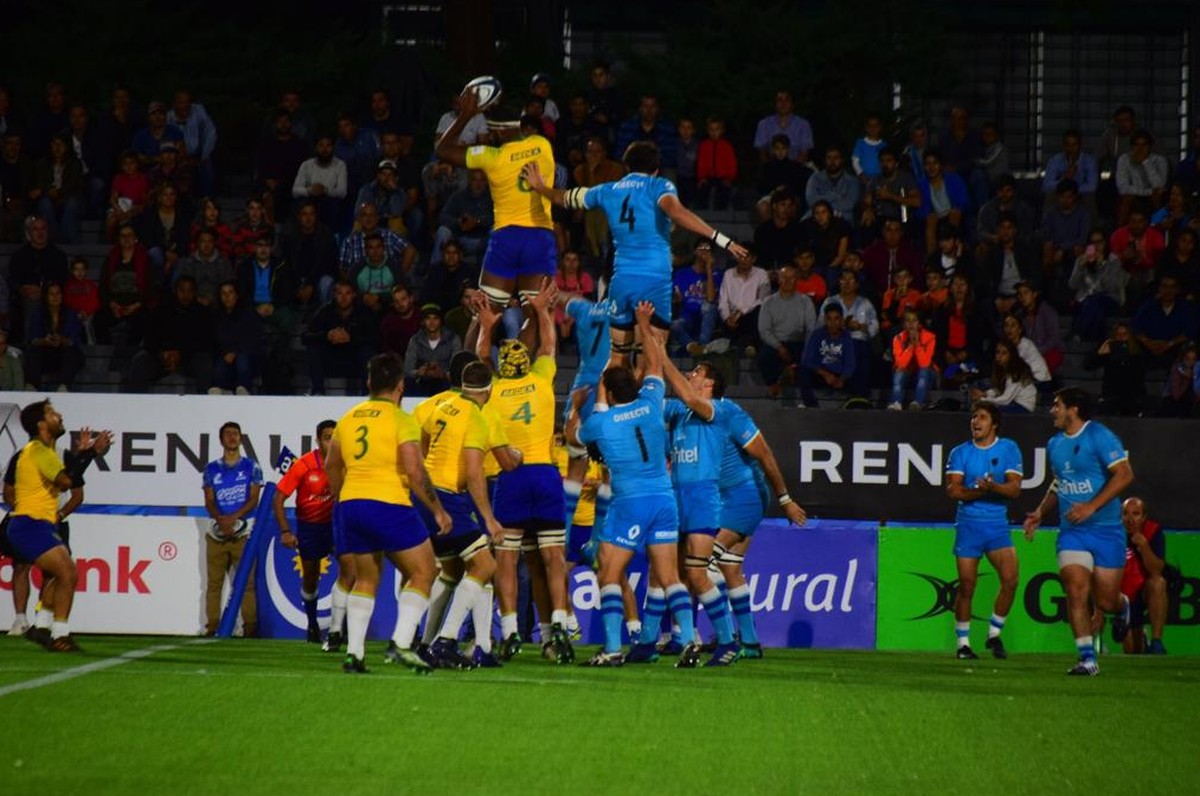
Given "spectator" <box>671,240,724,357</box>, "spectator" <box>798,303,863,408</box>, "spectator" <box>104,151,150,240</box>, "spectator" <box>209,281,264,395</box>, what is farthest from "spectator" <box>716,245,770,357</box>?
"spectator" <box>104,151,150,240</box>

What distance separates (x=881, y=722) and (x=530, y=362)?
589 centimetres

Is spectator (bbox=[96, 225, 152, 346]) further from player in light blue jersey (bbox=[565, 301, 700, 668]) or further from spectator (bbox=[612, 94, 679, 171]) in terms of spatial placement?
player in light blue jersey (bbox=[565, 301, 700, 668])

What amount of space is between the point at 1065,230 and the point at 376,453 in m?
13.3

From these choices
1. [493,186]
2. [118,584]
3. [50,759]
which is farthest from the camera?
[118,584]

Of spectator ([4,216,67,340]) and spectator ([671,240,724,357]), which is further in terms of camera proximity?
spectator ([4,216,67,340])

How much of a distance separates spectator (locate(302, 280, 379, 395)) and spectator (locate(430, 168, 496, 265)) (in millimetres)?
1403

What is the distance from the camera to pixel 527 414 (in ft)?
48.4

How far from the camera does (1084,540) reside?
14602mm

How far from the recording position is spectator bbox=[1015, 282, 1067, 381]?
21.4 m

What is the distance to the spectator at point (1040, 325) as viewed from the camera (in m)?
21.4

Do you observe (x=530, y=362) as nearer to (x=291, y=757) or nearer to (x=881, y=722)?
(x=881, y=722)

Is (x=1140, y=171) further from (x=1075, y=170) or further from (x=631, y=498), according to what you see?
(x=631, y=498)

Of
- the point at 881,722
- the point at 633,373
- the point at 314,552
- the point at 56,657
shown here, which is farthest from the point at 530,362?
the point at 881,722

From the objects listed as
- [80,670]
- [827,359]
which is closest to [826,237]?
[827,359]
